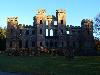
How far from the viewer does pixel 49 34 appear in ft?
281

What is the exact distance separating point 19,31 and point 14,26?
1981 mm

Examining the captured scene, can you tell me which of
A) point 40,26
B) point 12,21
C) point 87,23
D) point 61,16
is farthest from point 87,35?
point 12,21

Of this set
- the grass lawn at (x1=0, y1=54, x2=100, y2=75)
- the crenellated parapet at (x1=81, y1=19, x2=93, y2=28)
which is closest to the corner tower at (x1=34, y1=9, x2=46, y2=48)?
the crenellated parapet at (x1=81, y1=19, x2=93, y2=28)

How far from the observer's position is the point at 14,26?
87250 mm

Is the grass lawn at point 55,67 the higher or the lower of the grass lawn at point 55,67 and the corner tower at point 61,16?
the lower

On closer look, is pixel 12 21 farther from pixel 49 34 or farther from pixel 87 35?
pixel 87 35

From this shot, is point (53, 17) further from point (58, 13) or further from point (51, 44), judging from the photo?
point (51, 44)

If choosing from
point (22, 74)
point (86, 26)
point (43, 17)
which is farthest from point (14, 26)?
point (22, 74)

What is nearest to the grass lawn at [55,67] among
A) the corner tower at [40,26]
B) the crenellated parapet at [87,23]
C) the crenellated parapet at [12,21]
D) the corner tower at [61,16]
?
the corner tower at [40,26]

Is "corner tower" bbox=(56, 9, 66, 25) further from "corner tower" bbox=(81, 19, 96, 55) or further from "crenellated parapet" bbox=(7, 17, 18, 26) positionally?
"crenellated parapet" bbox=(7, 17, 18, 26)

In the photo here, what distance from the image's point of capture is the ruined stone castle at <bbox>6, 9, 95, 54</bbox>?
83812 millimetres

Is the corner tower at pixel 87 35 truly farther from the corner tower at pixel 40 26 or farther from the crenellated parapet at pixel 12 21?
the crenellated parapet at pixel 12 21

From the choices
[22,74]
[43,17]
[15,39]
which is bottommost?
[22,74]

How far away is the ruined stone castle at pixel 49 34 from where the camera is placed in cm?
Result: 8381
